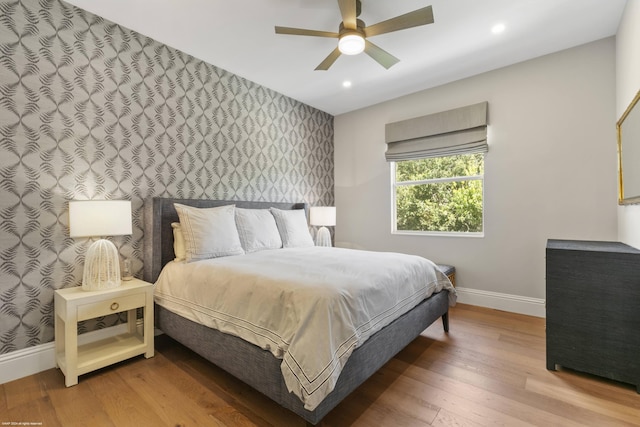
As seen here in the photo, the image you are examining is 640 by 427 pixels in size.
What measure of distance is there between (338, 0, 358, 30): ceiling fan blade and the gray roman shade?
1930mm

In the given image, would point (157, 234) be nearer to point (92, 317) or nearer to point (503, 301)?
point (92, 317)

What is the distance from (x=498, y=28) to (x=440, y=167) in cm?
164

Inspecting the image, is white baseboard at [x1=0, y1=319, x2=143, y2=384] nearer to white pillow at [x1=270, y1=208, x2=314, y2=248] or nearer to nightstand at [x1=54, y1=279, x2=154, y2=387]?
nightstand at [x1=54, y1=279, x2=154, y2=387]

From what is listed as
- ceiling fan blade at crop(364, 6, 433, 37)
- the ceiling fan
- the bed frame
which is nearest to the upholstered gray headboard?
the bed frame

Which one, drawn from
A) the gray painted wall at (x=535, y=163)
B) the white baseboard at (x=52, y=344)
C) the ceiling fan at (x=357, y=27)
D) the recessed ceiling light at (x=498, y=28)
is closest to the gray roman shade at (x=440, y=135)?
the gray painted wall at (x=535, y=163)

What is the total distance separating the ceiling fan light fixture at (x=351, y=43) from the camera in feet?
7.34

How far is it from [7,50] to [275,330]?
2619mm

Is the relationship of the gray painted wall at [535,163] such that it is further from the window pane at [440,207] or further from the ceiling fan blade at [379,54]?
the ceiling fan blade at [379,54]

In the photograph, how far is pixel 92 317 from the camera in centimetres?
205

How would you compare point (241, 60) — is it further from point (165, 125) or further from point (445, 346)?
point (445, 346)

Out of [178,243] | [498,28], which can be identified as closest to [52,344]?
[178,243]

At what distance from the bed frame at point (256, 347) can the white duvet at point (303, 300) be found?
61mm

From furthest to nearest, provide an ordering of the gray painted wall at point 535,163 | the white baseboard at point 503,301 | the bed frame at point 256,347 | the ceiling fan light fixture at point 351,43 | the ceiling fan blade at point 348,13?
the white baseboard at point 503,301
the gray painted wall at point 535,163
the ceiling fan light fixture at point 351,43
the ceiling fan blade at point 348,13
the bed frame at point 256,347

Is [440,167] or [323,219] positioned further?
[323,219]
